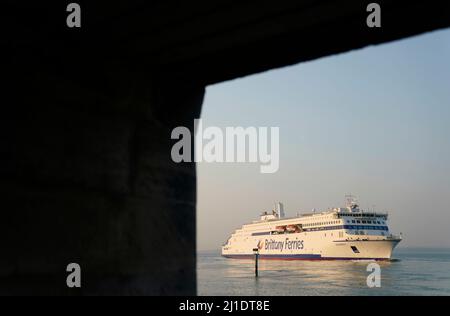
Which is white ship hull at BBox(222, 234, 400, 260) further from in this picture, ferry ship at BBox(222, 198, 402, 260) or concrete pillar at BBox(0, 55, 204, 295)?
concrete pillar at BBox(0, 55, 204, 295)

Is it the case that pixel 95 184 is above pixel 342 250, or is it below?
above

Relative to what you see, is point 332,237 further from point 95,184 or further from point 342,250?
point 95,184

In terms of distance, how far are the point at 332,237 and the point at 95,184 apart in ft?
220

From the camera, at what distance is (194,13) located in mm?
2412

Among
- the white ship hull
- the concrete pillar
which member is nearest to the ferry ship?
the white ship hull

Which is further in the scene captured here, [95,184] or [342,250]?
[342,250]

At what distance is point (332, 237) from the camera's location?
218 ft

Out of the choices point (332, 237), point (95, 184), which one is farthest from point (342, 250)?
point (95, 184)

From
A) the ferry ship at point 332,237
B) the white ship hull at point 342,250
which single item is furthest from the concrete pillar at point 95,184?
the white ship hull at point 342,250

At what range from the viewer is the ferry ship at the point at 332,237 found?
65.3 meters

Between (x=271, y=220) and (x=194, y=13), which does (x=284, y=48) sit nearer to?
(x=194, y=13)

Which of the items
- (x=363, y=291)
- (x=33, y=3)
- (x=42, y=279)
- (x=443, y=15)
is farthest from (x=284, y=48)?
(x=363, y=291)

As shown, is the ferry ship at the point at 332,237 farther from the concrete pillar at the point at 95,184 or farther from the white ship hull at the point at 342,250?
the concrete pillar at the point at 95,184

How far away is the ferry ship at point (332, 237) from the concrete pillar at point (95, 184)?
6200 centimetres
